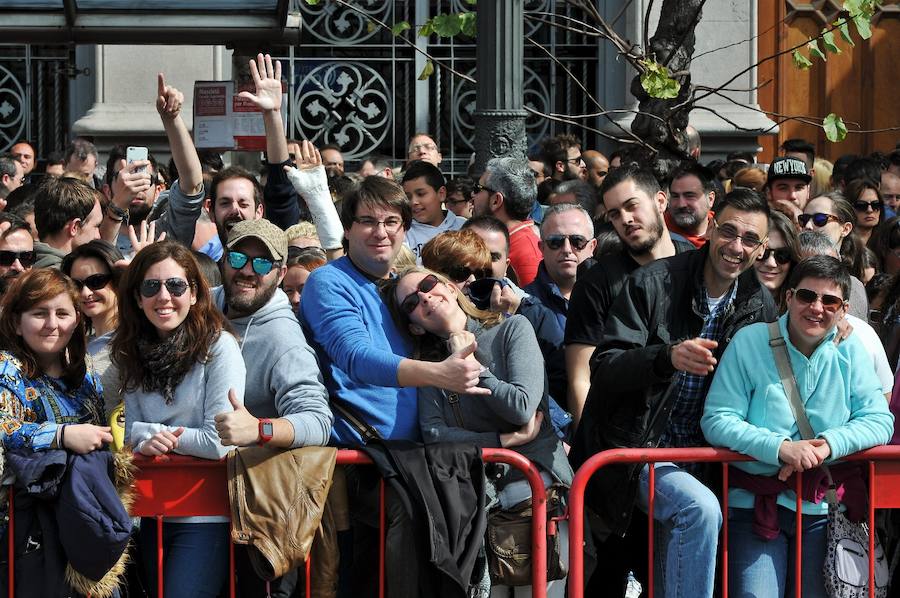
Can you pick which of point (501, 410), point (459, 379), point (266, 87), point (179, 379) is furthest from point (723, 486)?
point (266, 87)

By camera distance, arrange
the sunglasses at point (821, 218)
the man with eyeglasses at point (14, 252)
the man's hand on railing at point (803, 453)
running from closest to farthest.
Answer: the man's hand on railing at point (803, 453)
the man with eyeglasses at point (14, 252)
the sunglasses at point (821, 218)

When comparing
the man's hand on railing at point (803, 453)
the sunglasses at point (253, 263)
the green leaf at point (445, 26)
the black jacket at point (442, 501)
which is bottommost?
the black jacket at point (442, 501)

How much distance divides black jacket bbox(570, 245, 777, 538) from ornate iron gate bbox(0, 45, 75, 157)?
8.98 m

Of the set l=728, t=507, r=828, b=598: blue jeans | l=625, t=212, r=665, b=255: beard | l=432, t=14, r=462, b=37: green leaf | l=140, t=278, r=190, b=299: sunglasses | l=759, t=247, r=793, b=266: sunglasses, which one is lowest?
l=728, t=507, r=828, b=598: blue jeans

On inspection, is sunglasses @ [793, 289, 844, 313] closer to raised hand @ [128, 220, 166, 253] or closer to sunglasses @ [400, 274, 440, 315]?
sunglasses @ [400, 274, 440, 315]

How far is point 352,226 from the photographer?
5.76m

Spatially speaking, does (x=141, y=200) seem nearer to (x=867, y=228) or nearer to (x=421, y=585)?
(x=421, y=585)

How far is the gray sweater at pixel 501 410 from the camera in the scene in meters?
5.48

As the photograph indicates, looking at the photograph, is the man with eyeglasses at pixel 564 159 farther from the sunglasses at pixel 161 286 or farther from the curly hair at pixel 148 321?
the sunglasses at pixel 161 286

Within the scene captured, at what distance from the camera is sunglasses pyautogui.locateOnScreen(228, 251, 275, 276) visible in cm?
557

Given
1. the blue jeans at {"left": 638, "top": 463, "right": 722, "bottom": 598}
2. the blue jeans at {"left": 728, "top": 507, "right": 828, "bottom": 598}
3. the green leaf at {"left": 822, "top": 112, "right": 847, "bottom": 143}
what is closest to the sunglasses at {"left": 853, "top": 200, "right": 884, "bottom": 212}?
the green leaf at {"left": 822, "top": 112, "right": 847, "bottom": 143}

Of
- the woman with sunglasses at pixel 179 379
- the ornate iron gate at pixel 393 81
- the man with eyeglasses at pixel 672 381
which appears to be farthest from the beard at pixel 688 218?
the ornate iron gate at pixel 393 81

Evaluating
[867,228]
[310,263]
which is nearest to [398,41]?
[867,228]

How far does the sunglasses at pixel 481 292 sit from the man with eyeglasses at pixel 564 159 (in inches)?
203
